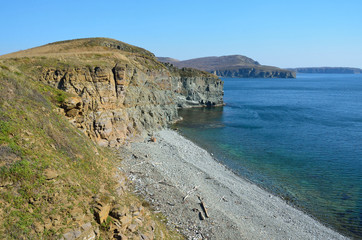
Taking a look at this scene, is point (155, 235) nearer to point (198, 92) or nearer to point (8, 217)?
point (8, 217)

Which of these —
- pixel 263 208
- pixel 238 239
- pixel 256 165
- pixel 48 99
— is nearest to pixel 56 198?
pixel 48 99

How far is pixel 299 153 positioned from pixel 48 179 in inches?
1748

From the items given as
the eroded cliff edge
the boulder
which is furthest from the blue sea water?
the boulder

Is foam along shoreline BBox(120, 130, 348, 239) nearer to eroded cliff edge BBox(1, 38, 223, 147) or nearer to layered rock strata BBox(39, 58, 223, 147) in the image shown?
layered rock strata BBox(39, 58, 223, 147)

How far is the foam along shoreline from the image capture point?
912 inches

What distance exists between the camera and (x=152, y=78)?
196 feet

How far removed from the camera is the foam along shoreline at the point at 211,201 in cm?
2316

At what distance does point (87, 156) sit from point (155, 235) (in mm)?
8875

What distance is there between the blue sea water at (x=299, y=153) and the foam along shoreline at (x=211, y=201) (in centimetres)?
319

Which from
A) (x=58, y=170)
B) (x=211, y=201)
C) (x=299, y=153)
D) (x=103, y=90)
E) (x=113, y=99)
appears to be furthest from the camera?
(x=299, y=153)

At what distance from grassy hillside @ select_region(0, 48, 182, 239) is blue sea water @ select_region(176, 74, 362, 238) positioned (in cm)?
2003

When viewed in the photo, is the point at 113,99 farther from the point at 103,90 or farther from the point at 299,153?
the point at 299,153

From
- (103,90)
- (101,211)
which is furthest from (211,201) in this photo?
(103,90)

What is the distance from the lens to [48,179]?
14867 mm
